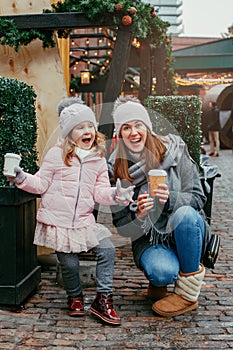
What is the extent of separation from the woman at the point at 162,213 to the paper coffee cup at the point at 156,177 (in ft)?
0.56

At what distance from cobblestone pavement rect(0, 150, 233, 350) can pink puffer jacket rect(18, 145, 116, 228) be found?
27.4 inches

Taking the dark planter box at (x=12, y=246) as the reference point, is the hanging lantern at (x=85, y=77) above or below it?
above

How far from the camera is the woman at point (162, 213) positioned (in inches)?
151

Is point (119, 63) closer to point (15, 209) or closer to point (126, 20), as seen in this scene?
point (126, 20)

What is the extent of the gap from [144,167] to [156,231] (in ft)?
1.55

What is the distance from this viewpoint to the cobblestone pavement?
3439 millimetres

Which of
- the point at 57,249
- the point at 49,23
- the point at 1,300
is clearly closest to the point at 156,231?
the point at 57,249

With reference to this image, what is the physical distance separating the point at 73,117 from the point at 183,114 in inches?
101

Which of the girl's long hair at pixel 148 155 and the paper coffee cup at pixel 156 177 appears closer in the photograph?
the paper coffee cup at pixel 156 177

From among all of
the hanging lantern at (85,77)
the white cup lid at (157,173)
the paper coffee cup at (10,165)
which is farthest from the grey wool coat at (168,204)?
the hanging lantern at (85,77)

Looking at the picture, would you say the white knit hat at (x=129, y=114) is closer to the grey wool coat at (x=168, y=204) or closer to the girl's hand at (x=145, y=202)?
the grey wool coat at (x=168, y=204)

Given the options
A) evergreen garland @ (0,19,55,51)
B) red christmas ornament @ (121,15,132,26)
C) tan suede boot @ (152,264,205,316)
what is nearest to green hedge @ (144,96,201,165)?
red christmas ornament @ (121,15,132,26)

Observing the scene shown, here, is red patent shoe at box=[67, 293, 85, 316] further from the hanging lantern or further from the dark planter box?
the hanging lantern

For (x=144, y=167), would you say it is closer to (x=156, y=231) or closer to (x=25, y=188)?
(x=156, y=231)
